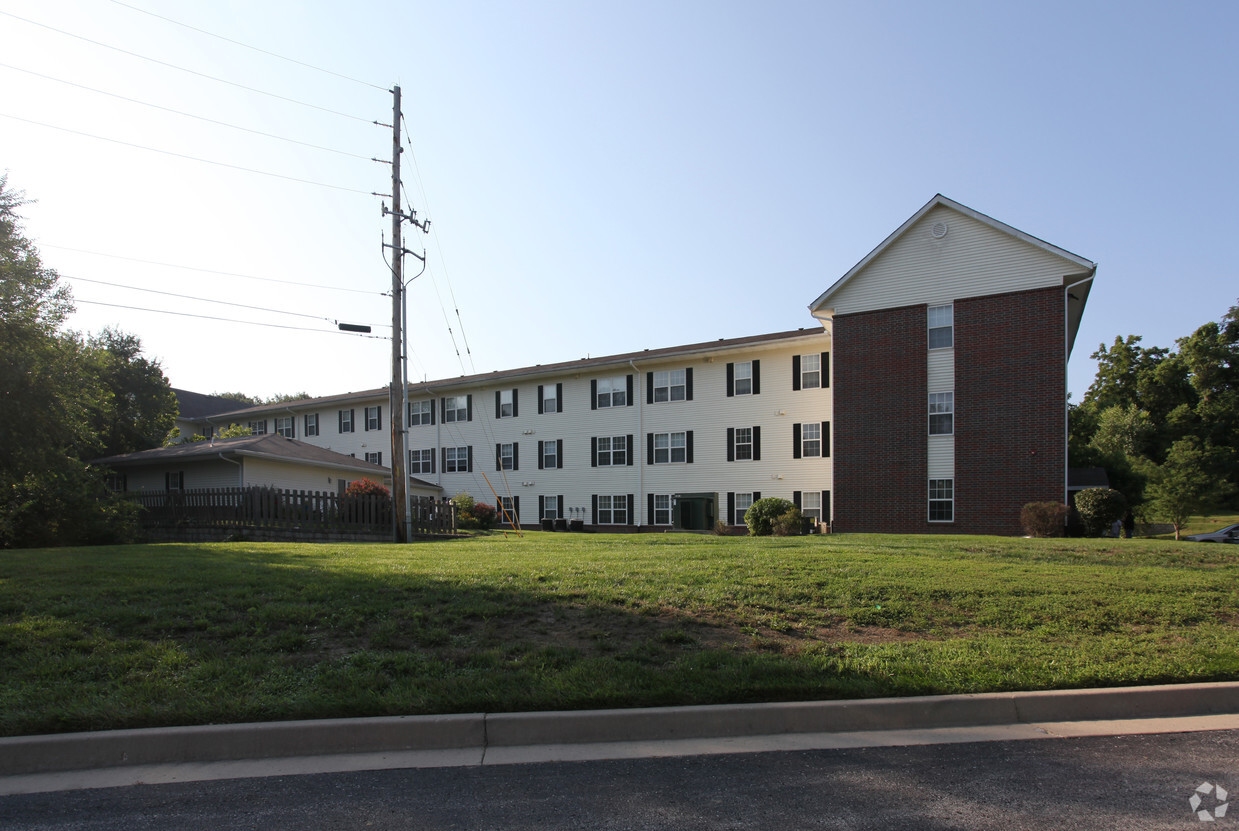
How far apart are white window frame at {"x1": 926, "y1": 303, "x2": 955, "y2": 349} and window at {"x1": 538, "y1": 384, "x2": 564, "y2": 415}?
15654 millimetres

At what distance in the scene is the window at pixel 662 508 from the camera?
2989cm

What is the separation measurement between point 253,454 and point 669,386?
51.2ft

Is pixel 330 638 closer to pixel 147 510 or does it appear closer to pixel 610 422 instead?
pixel 147 510

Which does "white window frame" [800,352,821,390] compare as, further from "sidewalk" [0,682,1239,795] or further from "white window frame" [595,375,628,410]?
"sidewalk" [0,682,1239,795]

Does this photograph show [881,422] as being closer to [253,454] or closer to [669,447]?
[669,447]

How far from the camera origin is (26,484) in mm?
19219

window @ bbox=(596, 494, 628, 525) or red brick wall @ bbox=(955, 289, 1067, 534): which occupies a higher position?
red brick wall @ bbox=(955, 289, 1067, 534)

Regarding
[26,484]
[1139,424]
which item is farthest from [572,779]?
[1139,424]

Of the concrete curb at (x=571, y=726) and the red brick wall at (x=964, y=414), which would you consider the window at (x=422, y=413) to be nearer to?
the red brick wall at (x=964, y=414)

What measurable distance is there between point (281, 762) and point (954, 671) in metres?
4.71

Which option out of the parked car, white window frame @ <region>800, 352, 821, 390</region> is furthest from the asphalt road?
the parked car

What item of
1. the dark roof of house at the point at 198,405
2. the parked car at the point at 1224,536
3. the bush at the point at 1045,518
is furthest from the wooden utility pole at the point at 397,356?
the dark roof of house at the point at 198,405

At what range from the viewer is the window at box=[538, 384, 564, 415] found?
109 feet

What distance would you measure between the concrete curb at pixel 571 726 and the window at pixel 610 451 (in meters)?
26.1
